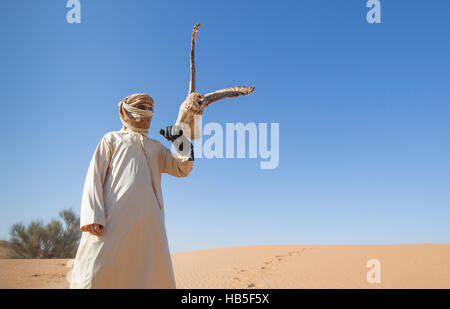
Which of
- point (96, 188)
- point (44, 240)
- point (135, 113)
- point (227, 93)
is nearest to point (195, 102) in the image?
point (227, 93)

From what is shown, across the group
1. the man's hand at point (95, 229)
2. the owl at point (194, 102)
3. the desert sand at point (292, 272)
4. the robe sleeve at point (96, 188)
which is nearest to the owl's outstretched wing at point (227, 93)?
the owl at point (194, 102)

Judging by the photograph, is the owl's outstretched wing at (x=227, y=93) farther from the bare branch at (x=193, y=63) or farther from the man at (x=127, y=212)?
the man at (x=127, y=212)

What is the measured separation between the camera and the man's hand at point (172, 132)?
3.62m

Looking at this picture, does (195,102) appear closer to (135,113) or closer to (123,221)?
(135,113)

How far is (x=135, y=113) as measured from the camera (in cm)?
380

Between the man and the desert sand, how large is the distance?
393 inches

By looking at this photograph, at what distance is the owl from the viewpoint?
12.2ft

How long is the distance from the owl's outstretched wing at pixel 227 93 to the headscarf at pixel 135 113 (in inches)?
26.6

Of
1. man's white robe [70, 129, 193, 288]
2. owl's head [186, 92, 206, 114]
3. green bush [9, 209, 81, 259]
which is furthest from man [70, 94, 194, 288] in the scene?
green bush [9, 209, 81, 259]

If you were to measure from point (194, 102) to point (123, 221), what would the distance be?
4.67 ft

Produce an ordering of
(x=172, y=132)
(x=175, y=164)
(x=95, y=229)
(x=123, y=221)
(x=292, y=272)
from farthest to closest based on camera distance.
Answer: (x=292, y=272)
(x=175, y=164)
(x=172, y=132)
(x=123, y=221)
(x=95, y=229)

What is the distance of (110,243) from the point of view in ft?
10.4
